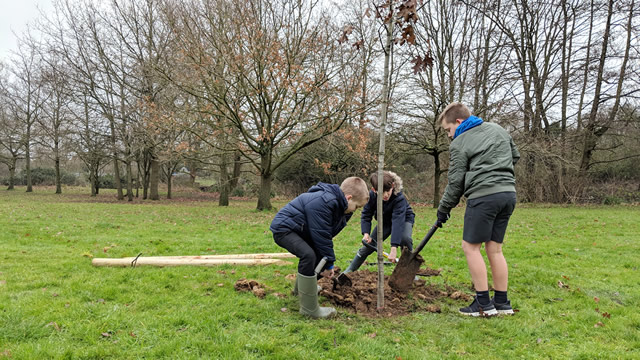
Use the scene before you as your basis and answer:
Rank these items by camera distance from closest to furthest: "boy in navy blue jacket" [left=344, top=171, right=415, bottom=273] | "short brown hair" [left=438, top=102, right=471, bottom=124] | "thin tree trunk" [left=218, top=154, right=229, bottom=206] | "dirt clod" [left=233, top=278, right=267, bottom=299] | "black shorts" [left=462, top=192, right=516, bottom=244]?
"black shorts" [left=462, top=192, right=516, bottom=244] → "short brown hair" [left=438, top=102, right=471, bottom=124] → "dirt clod" [left=233, top=278, right=267, bottom=299] → "boy in navy blue jacket" [left=344, top=171, right=415, bottom=273] → "thin tree trunk" [left=218, top=154, right=229, bottom=206]

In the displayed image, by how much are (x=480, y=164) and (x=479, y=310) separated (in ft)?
5.00

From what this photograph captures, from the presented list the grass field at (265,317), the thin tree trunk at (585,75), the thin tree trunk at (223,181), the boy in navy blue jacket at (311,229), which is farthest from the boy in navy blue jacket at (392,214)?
the thin tree trunk at (585,75)

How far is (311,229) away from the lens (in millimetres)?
3586

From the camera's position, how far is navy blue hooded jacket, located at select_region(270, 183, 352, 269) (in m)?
3.57

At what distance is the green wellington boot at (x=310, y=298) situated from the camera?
3.58 m

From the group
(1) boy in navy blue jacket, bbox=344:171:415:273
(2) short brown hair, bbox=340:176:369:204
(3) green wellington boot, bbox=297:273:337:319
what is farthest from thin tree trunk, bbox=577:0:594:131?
(3) green wellington boot, bbox=297:273:337:319

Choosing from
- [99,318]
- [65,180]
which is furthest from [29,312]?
[65,180]

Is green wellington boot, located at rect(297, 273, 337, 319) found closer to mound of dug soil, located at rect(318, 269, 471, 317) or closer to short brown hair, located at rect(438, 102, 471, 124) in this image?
mound of dug soil, located at rect(318, 269, 471, 317)

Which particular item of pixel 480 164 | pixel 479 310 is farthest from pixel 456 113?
pixel 479 310

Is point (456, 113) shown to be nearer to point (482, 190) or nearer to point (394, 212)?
point (482, 190)

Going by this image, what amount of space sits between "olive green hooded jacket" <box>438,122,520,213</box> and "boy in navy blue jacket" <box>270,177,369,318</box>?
94 centimetres

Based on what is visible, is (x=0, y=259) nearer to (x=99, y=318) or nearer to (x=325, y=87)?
(x=99, y=318)

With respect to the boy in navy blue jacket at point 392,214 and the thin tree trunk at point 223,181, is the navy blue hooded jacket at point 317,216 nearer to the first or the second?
the boy in navy blue jacket at point 392,214

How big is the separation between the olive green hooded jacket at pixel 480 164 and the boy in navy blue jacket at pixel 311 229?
3.07 ft
